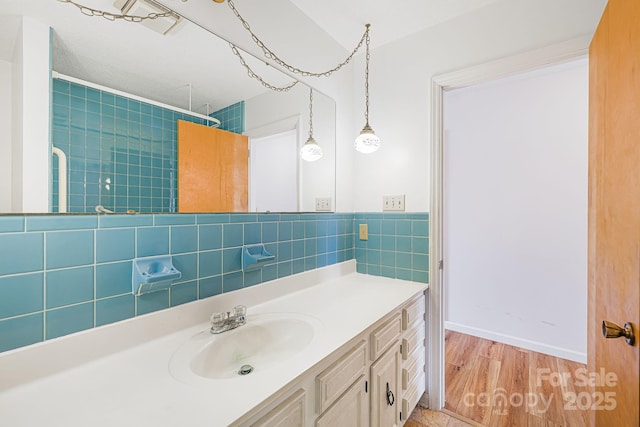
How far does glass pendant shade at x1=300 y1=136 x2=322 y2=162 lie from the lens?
1612 millimetres

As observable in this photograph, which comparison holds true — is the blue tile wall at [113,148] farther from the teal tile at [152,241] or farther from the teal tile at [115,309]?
the teal tile at [115,309]

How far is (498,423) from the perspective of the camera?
157 cm

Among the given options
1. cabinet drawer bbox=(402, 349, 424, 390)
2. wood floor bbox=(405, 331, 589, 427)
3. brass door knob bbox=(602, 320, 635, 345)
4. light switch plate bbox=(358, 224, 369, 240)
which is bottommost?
wood floor bbox=(405, 331, 589, 427)

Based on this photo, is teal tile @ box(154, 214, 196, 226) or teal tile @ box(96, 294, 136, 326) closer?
teal tile @ box(96, 294, 136, 326)

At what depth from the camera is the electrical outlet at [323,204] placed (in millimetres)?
1699

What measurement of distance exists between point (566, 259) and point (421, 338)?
1532 mm

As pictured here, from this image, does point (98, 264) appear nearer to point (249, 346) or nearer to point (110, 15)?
point (249, 346)

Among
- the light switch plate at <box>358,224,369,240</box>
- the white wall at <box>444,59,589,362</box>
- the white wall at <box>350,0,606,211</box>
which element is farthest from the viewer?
the white wall at <box>444,59,589,362</box>

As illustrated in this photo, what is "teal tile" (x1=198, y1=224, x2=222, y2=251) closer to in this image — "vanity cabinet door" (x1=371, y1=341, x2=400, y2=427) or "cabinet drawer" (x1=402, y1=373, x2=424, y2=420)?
"vanity cabinet door" (x1=371, y1=341, x2=400, y2=427)

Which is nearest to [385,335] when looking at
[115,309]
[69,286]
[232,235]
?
[232,235]

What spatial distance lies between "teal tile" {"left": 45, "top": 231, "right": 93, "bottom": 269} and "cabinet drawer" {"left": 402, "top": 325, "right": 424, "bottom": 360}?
138 cm

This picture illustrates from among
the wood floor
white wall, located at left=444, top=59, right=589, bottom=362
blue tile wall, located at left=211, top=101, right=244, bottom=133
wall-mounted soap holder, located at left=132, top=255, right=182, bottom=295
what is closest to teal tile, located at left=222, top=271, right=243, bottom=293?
wall-mounted soap holder, located at left=132, top=255, right=182, bottom=295

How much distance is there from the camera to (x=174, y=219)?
3.32 feet

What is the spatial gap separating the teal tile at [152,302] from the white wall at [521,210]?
2.57 meters
